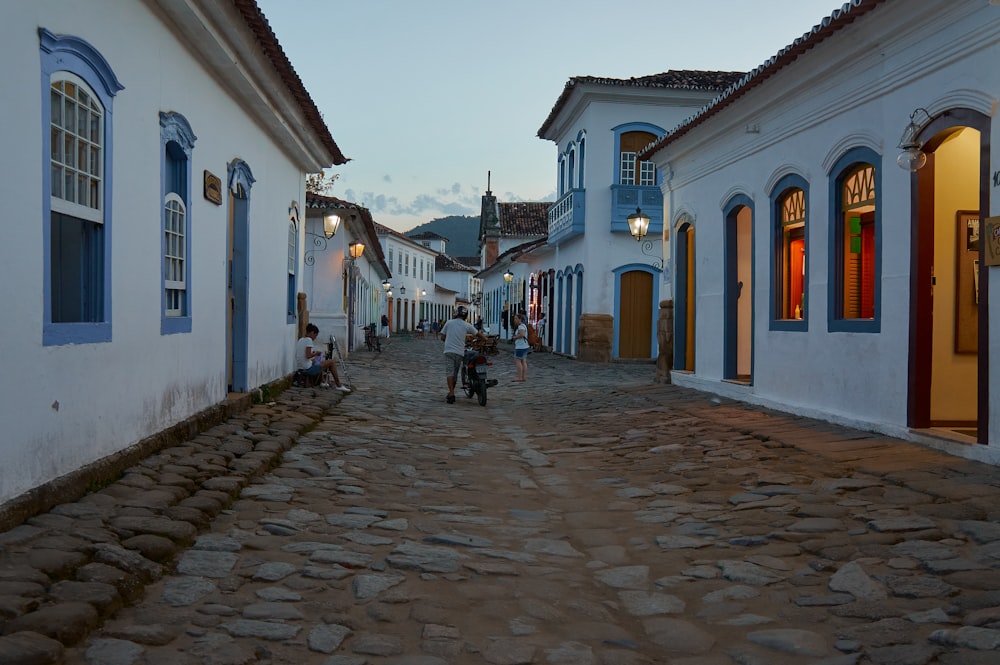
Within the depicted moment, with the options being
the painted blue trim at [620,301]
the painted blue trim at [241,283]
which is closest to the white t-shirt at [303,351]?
the painted blue trim at [241,283]

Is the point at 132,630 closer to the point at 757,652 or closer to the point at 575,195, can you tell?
the point at 757,652

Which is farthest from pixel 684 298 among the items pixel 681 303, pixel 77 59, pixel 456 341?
pixel 77 59

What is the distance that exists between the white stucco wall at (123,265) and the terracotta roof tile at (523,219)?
37.8 meters

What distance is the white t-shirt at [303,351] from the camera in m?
13.5

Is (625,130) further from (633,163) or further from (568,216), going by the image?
(568,216)

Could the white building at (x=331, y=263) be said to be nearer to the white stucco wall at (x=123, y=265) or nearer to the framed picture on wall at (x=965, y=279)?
the white stucco wall at (x=123, y=265)

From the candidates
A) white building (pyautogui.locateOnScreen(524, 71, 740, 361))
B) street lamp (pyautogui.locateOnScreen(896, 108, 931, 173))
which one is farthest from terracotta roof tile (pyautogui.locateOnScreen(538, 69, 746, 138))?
street lamp (pyautogui.locateOnScreen(896, 108, 931, 173))

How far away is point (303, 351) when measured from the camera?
1360 centimetres

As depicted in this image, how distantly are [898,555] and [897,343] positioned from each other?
390 centimetres


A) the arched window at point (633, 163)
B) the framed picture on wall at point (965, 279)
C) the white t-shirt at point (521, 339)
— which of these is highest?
the arched window at point (633, 163)

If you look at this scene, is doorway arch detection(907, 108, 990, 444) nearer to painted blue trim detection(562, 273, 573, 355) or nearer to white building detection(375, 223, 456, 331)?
painted blue trim detection(562, 273, 573, 355)

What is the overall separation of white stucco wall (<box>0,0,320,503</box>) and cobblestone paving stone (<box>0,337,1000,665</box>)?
0.43 m

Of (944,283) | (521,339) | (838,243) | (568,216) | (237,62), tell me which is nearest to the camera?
(944,283)

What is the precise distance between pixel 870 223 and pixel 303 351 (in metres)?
8.36
